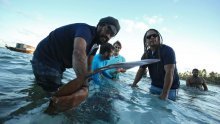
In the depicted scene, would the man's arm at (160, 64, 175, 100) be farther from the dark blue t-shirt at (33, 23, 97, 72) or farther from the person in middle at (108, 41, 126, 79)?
the person in middle at (108, 41, 126, 79)

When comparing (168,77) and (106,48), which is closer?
(168,77)

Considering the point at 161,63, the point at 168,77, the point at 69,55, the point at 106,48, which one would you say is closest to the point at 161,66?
the point at 161,63

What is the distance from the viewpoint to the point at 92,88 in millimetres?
5094

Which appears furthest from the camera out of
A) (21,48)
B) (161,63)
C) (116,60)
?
(21,48)

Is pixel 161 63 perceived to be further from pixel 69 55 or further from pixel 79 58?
pixel 79 58

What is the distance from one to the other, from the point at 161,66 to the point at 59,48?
2.49m

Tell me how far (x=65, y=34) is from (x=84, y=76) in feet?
3.80

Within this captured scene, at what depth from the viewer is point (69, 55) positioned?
2711 millimetres

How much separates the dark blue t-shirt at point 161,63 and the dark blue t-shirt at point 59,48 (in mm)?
1982

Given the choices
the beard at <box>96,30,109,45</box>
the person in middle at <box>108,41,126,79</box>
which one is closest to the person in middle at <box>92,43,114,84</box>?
the person in middle at <box>108,41,126,79</box>

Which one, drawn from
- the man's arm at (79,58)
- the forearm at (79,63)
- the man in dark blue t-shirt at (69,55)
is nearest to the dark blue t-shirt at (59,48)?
the man in dark blue t-shirt at (69,55)

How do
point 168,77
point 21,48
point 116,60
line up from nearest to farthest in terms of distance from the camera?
point 168,77
point 116,60
point 21,48

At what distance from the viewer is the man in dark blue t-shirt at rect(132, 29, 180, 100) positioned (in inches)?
158

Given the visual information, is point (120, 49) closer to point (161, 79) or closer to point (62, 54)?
point (161, 79)
